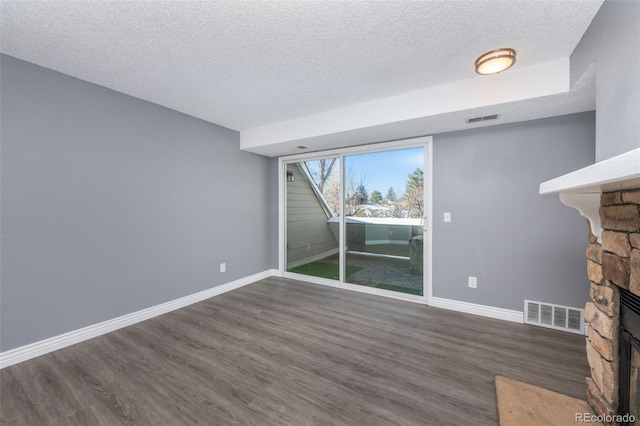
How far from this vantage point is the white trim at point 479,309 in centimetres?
273

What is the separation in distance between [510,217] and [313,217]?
2.80 m

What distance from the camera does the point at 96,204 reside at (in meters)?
2.46

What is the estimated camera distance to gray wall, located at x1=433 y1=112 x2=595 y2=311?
250 cm

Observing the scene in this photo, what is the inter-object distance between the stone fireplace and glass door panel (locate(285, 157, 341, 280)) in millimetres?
2872

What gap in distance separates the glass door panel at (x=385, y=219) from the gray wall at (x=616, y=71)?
5.85 feet

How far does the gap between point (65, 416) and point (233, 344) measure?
1100mm

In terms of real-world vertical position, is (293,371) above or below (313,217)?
below

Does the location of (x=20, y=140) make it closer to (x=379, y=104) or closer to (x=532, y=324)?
(x=379, y=104)

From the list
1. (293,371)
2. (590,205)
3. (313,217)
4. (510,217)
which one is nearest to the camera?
(590,205)

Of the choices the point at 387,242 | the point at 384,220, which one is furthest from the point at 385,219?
the point at 387,242

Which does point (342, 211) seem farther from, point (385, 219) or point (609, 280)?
point (609, 280)

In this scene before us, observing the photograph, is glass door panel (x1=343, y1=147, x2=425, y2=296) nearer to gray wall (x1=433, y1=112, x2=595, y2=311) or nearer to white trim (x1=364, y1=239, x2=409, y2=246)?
white trim (x1=364, y1=239, x2=409, y2=246)

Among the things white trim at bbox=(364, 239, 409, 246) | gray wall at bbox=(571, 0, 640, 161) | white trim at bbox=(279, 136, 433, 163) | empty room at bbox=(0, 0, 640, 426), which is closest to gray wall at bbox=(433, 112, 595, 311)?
empty room at bbox=(0, 0, 640, 426)

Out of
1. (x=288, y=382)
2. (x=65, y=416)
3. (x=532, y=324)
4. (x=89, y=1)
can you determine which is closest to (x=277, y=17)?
(x=89, y=1)
